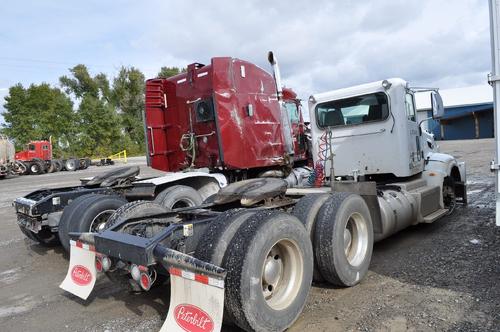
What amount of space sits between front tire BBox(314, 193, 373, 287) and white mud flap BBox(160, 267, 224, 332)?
1.57 meters

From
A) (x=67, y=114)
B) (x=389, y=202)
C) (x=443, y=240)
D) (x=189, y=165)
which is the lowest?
(x=443, y=240)

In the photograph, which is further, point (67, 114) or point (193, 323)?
point (67, 114)

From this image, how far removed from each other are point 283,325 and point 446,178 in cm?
565

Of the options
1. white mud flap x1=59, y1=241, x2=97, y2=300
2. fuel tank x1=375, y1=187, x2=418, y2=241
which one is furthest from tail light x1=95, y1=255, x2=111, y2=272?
fuel tank x1=375, y1=187, x2=418, y2=241

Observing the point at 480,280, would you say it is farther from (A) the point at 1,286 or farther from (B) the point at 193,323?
(A) the point at 1,286

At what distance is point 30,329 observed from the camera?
3.92 m

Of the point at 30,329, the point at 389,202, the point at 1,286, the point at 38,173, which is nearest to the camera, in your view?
the point at 30,329

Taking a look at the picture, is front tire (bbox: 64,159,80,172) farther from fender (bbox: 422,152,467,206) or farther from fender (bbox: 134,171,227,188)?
fender (bbox: 422,152,467,206)

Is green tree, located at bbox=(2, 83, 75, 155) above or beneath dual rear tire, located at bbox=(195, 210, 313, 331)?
above

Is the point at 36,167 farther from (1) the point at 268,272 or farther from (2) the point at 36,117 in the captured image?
(1) the point at 268,272

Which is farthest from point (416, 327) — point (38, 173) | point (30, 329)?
point (38, 173)

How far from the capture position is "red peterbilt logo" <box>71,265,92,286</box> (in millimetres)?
4086

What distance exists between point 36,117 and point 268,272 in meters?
52.9

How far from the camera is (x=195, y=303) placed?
306 cm
